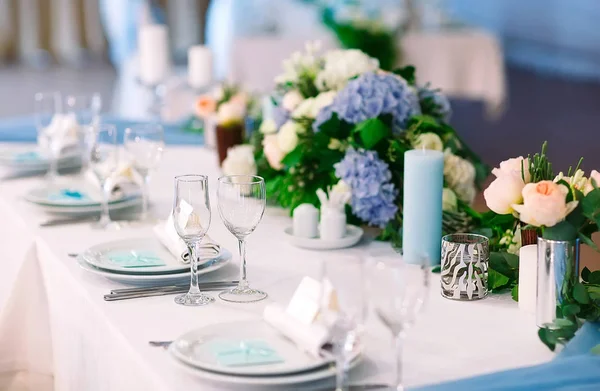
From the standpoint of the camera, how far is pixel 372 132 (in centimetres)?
189

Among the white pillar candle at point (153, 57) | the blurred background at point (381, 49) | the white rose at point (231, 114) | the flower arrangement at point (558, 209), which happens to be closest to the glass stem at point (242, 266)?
the flower arrangement at point (558, 209)

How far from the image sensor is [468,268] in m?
1.53

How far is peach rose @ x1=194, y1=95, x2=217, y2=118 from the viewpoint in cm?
276

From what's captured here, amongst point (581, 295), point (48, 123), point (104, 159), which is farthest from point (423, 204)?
point (48, 123)

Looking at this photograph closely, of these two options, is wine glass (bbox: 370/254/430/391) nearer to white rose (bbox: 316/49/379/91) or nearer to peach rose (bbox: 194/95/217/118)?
white rose (bbox: 316/49/379/91)

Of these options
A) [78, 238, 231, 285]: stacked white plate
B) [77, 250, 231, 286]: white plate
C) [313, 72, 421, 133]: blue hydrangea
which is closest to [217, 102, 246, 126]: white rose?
[313, 72, 421, 133]: blue hydrangea

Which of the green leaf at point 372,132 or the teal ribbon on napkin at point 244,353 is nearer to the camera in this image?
the teal ribbon on napkin at point 244,353

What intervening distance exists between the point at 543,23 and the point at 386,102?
25.4 ft

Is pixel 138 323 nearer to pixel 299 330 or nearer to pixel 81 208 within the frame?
pixel 299 330

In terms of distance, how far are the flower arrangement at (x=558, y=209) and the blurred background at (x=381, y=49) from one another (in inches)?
80.6

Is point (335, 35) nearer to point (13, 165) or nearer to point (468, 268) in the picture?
point (13, 165)

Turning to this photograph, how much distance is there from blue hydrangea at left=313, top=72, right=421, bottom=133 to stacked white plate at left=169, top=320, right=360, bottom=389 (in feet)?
2.39

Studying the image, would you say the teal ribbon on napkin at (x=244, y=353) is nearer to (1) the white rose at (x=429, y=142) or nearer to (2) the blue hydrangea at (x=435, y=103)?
(1) the white rose at (x=429, y=142)

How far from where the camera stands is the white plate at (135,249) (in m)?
1.62
